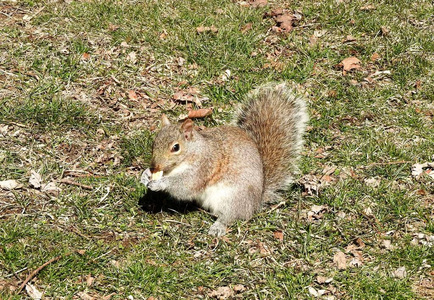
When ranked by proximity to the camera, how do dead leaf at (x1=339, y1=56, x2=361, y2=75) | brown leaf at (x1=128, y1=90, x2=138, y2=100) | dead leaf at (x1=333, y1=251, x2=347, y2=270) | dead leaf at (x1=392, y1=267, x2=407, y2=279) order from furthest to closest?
dead leaf at (x1=339, y1=56, x2=361, y2=75), brown leaf at (x1=128, y1=90, x2=138, y2=100), dead leaf at (x1=333, y1=251, x2=347, y2=270), dead leaf at (x1=392, y1=267, x2=407, y2=279)

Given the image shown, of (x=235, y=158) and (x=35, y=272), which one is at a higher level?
(x=235, y=158)

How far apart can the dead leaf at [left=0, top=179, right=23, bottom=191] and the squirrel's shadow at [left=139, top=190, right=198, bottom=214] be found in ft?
2.89

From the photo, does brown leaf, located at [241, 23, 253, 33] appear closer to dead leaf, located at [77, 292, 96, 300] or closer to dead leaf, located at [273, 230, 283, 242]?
dead leaf, located at [273, 230, 283, 242]

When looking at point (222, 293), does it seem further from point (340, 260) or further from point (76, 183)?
point (76, 183)

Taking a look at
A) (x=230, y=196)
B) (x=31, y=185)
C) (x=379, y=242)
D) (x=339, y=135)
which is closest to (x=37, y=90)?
(x=31, y=185)

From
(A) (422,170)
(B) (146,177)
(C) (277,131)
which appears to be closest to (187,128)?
(B) (146,177)

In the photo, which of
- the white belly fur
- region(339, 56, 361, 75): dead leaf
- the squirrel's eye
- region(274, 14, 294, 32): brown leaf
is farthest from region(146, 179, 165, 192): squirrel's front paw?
region(274, 14, 294, 32): brown leaf

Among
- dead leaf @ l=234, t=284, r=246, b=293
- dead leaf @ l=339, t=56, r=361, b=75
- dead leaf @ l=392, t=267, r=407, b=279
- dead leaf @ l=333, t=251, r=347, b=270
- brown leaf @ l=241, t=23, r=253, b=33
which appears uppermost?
brown leaf @ l=241, t=23, r=253, b=33

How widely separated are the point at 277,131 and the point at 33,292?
81.1 inches

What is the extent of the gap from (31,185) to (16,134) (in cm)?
58

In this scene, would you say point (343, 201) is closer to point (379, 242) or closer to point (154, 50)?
point (379, 242)

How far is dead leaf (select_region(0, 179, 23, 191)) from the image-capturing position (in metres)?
4.09

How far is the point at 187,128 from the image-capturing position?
3.88 meters

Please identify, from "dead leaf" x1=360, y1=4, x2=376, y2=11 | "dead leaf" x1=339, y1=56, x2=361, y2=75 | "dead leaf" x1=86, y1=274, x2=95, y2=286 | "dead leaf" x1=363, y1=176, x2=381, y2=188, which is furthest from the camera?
"dead leaf" x1=360, y1=4, x2=376, y2=11
